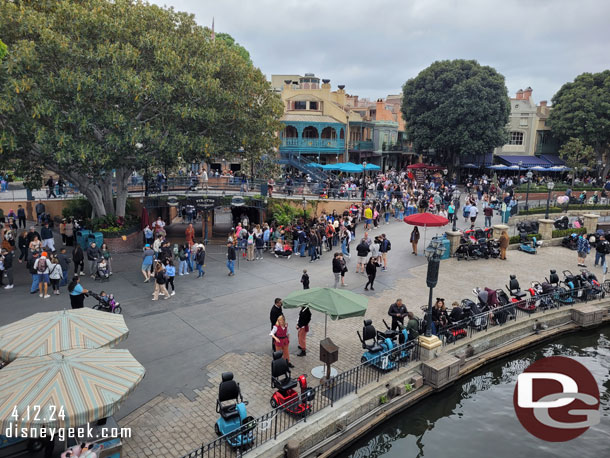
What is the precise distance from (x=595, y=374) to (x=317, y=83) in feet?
133

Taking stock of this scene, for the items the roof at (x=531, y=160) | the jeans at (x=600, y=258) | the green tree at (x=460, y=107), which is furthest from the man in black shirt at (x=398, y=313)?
the roof at (x=531, y=160)

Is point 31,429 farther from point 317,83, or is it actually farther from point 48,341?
point 317,83

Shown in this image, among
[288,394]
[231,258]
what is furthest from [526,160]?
[288,394]

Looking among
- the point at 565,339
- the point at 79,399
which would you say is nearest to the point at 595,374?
the point at 565,339

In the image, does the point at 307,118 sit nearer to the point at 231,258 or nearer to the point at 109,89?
the point at 109,89

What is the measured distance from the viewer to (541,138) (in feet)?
171

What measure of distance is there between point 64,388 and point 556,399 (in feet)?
37.1

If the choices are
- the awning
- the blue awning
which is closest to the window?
the blue awning

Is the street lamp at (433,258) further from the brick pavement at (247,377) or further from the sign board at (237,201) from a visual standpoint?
the sign board at (237,201)

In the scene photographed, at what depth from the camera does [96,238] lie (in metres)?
20.5

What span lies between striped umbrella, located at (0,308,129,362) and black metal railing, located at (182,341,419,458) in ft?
9.14

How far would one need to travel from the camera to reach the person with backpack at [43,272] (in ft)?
48.8

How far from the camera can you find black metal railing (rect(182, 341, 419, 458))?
7.92 metres

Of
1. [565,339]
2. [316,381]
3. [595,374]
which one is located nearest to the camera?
[316,381]
